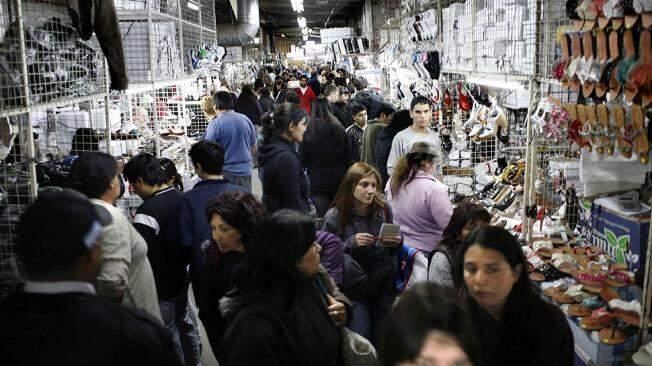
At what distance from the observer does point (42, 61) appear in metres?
3.22

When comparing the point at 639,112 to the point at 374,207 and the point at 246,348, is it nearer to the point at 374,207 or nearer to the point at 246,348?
the point at 374,207

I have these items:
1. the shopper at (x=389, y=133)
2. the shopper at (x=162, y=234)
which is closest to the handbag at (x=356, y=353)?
the shopper at (x=162, y=234)

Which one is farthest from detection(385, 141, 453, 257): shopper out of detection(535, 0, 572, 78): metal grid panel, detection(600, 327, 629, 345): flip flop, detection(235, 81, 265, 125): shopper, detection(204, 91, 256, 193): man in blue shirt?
detection(235, 81, 265, 125): shopper

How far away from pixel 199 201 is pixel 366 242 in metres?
1.00

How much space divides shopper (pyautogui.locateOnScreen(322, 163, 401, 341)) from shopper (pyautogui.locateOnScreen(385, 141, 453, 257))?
0.19 m

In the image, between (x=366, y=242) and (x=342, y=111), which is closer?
(x=366, y=242)

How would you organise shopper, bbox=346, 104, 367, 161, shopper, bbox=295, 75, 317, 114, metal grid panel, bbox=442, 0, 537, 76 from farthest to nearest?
shopper, bbox=295, 75, 317, 114, shopper, bbox=346, 104, 367, 161, metal grid panel, bbox=442, 0, 537, 76

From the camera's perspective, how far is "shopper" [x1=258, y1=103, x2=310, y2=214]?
4477mm

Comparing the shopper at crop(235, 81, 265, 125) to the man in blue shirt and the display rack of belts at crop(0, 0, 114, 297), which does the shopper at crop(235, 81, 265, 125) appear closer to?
the man in blue shirt

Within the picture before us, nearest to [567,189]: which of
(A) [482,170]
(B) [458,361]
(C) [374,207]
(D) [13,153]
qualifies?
(C) [374,207]

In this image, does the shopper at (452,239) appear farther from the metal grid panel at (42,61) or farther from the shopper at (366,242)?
the metal grid panel at (42,61)

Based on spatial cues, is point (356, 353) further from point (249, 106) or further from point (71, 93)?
point (249, 106)

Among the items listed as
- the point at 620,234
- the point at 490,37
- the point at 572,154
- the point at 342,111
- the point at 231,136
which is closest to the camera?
the point at 620,234

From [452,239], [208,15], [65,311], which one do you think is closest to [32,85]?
[65,311]
